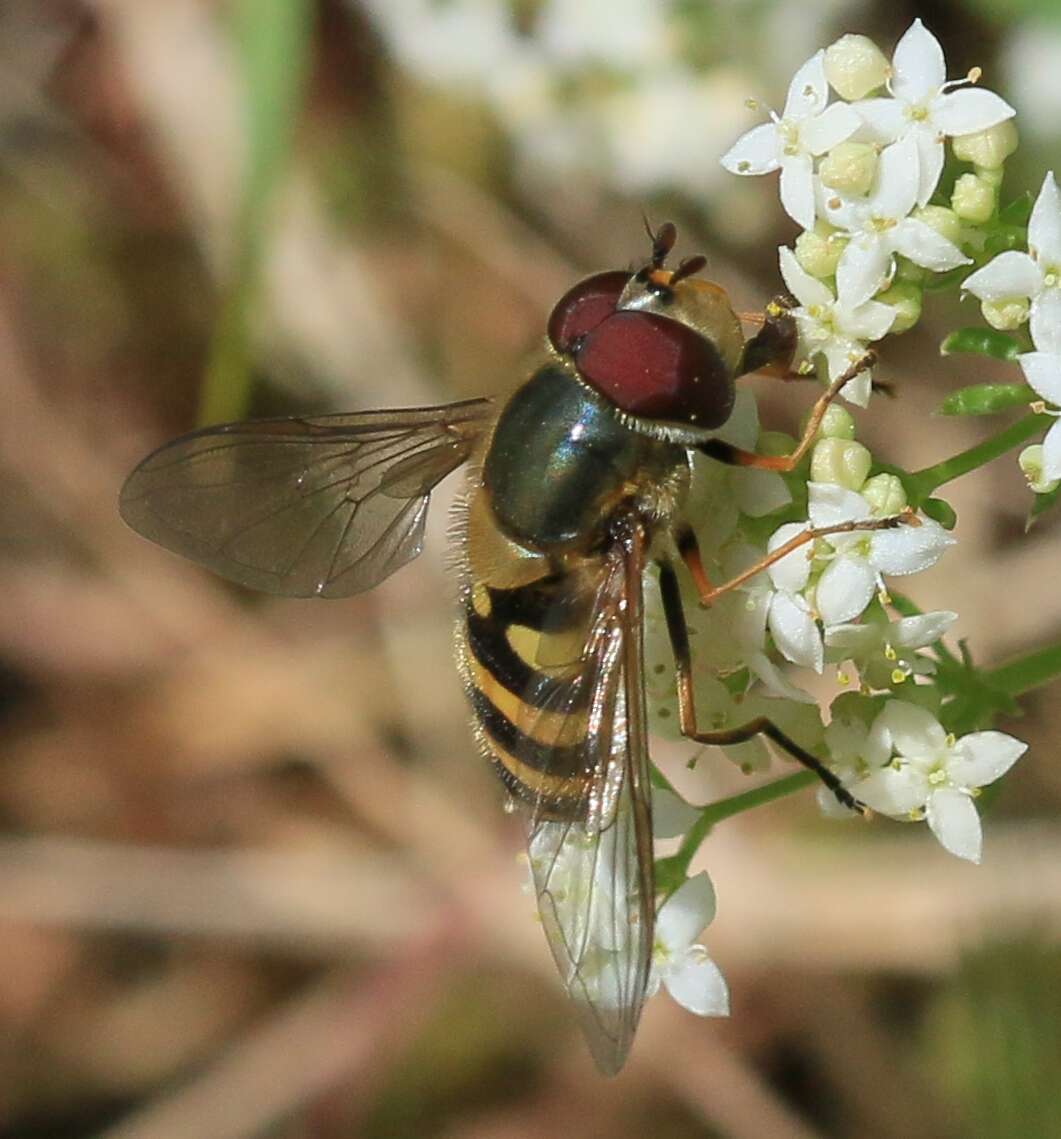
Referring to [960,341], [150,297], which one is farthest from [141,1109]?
[960,341]

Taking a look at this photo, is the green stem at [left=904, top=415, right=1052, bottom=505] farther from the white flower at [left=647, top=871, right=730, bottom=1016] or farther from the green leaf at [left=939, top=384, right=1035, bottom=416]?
the white flower at [left=647, top=871, right=730, bottom=1016]

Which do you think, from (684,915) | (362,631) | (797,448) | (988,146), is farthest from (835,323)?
(362,631)

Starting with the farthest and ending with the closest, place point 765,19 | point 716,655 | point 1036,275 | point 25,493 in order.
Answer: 1. point 25,493
2. point 765,19
3. point 716,655
4. point 1036,275

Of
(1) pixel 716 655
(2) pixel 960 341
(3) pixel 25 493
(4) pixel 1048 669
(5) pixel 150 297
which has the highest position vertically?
(2) pixel 960 341

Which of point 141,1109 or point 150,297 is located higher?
point 150,297

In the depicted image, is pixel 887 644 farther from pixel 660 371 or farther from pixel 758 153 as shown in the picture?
pixel 758 153

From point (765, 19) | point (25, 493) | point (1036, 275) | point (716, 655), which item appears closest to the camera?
point (1036, 275)

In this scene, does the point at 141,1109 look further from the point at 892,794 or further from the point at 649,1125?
the point at 892,794
